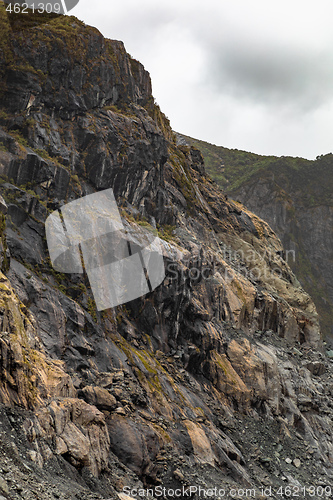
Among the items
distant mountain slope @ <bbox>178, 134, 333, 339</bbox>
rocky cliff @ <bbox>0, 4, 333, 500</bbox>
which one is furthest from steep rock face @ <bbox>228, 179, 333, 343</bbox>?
rocky cliff @ <bbox>0, 4, 333, 500</bbox>

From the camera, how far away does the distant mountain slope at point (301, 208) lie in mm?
97188

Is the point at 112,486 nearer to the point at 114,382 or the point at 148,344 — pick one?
the point at 114,382

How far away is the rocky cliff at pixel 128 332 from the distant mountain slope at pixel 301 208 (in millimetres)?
50695

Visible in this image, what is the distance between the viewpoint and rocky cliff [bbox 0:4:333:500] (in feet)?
48.7

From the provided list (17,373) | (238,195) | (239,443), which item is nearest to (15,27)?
(17,373)

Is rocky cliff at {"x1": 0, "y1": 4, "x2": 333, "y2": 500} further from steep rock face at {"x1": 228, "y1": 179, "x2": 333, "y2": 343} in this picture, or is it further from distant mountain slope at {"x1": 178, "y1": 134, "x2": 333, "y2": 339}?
steep rock face at {"x1": 228, "y1": 179, "x2": 333, "y2": 343}

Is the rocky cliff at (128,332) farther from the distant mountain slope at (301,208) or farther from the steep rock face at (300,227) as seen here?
the steep rock face at (300,227)

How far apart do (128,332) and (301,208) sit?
88.6 meters

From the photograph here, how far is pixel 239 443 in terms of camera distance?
2641cm

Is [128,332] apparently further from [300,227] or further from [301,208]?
[301,208]

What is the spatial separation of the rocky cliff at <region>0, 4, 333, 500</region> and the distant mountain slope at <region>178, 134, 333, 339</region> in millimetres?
50695

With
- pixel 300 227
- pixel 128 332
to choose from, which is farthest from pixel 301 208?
pixel 128 332

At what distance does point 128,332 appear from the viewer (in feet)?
86.3

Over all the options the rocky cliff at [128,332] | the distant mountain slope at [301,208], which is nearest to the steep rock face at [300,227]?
the distant mountain slope at [301,208]
